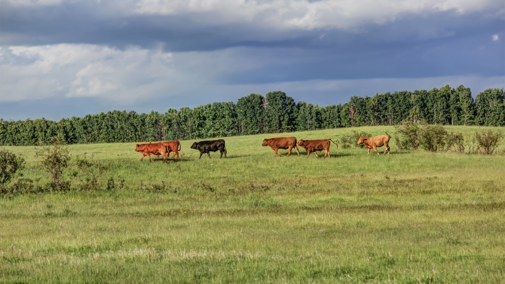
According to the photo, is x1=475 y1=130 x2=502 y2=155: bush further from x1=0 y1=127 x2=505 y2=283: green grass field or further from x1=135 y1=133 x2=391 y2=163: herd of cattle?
x1=0 y1=127 x2=505 y2=283: green grass field

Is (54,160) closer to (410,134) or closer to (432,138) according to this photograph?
(410,134)

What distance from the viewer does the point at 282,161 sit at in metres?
33.1

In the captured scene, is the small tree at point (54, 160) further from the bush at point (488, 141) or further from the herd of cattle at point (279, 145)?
the bush at point (488, 141)

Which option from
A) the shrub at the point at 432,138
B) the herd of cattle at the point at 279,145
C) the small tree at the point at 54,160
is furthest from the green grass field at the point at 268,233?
the shrub at the point at 432,138

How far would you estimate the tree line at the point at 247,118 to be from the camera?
11381cm

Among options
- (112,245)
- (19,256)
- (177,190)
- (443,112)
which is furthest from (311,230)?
(443,112)

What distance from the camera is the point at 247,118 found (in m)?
124

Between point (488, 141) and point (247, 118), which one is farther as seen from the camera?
point (247, 118)

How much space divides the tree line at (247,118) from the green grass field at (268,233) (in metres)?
93.3

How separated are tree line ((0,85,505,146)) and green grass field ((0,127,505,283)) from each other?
9330cm

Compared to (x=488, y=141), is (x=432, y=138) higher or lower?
higher

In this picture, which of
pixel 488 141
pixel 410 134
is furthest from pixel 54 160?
pixel 488 141

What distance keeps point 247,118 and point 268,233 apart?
11344 cm

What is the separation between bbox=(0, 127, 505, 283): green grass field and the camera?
7160 mm
